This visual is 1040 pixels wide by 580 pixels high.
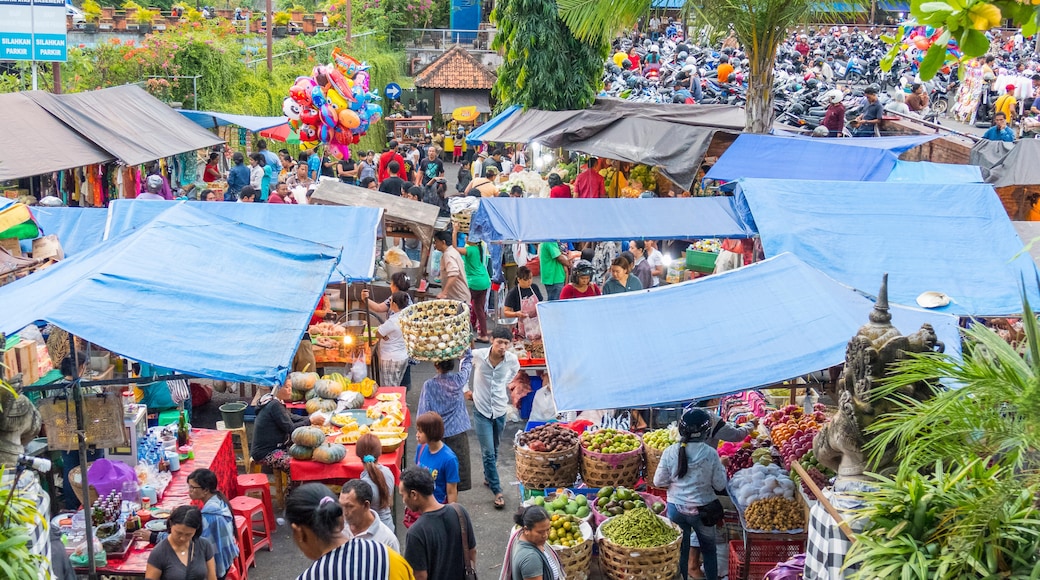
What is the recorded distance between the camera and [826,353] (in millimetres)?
6270

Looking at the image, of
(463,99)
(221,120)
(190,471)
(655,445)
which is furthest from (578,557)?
(463,99)

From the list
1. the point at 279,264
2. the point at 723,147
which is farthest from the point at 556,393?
the point at 723,147

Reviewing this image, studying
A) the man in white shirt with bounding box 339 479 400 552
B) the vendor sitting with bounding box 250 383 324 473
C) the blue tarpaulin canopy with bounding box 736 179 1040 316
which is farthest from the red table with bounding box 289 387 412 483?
the blue tarpaulin canopy with bounding box 736 179 1040 316

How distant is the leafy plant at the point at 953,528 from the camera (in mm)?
3760

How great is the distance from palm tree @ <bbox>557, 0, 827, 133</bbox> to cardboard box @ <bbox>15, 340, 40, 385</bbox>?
858 cm

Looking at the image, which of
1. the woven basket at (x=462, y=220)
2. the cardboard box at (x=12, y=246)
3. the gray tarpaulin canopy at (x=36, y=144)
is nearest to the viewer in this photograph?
the cardboard box at (x=12, y=246)

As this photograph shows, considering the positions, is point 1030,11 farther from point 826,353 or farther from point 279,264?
point 279,264

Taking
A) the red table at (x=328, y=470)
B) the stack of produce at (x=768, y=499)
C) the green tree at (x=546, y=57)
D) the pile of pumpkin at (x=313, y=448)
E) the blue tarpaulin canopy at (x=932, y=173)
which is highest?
the green tree at (x=546, y=57)

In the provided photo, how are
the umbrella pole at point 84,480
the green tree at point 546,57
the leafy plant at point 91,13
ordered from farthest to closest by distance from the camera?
the leafy plant at point 91,13 < the green tree at point 546,57 < the umbrella pole at point 84,480

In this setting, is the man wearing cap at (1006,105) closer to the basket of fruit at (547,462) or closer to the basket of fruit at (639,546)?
the basket of fruit at (547,462)

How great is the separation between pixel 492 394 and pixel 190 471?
2.45m

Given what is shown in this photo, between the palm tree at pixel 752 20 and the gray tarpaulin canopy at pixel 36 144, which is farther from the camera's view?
the palm tree at pixel 752 20

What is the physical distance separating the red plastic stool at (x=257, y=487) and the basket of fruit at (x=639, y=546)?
264 cm

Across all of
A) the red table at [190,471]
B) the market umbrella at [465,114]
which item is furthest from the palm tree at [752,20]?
the market umbrella at [465,114]
